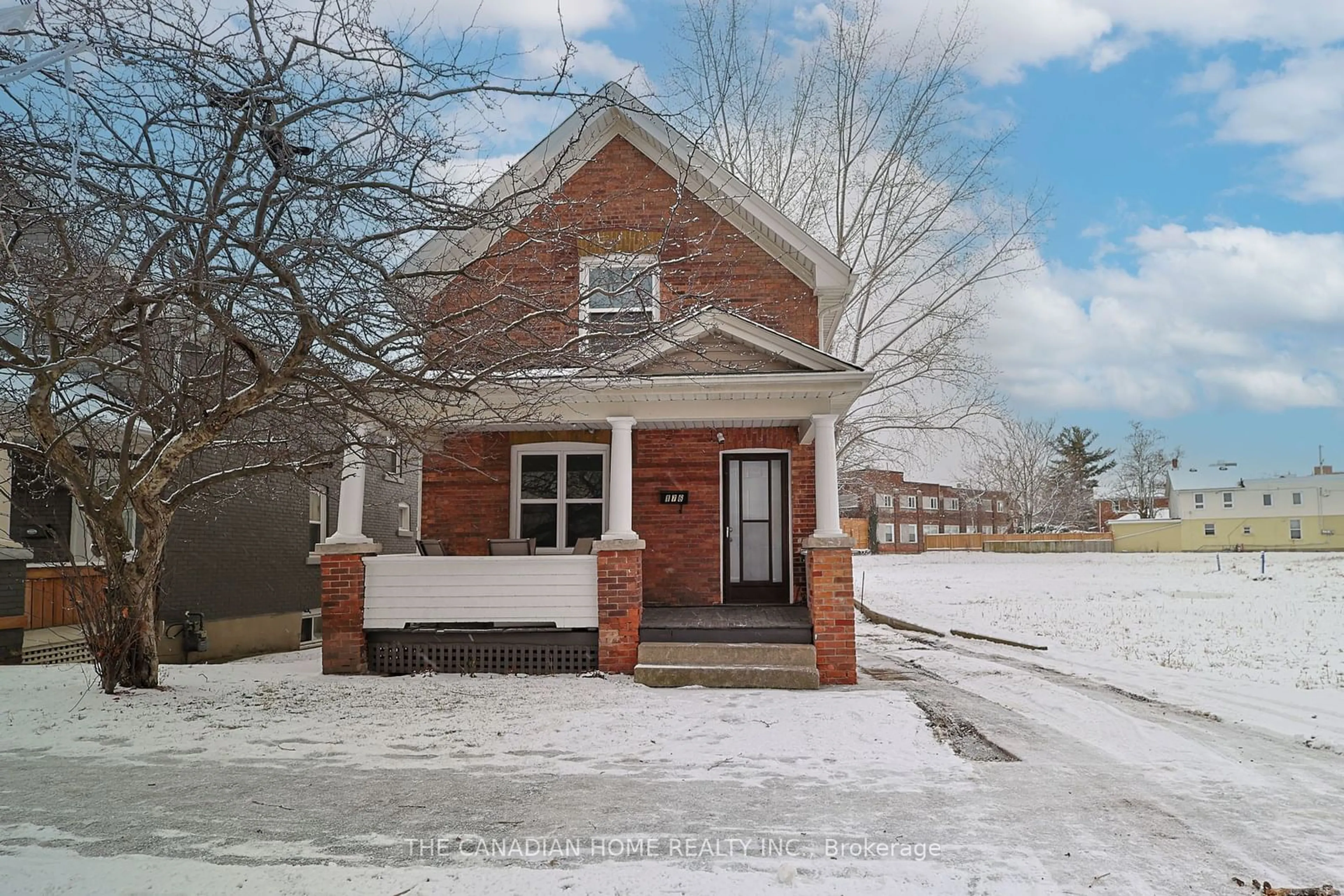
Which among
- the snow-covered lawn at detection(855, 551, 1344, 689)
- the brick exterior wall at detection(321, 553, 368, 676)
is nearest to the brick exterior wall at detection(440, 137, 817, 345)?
the brick exterior wall at detection(321, 553, 368, 676)

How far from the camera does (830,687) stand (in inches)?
352

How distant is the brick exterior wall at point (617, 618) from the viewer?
9.38 meters

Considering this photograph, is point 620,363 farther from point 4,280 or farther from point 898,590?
point 898,590

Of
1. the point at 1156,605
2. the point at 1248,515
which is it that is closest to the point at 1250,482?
the point at 1248,515

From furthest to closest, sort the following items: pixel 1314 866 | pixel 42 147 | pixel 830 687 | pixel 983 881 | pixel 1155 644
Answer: pixel 1155 644 < pixel 830 687 < pixel 42 147 < pixel 1314 866 < pixel 983 881

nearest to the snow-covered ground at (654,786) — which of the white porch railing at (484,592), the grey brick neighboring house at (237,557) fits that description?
the white porch railing at (484,592)

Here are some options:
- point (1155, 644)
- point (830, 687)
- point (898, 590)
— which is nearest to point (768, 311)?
point (830, 687)

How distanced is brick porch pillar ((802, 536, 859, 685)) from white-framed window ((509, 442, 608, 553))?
3.33 metres

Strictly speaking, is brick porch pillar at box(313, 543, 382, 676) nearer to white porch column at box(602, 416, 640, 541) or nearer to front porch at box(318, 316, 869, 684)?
front porch at box(318, 316, 869, 684)

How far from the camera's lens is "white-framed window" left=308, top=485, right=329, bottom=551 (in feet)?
58.7

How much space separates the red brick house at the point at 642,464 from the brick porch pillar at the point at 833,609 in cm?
2

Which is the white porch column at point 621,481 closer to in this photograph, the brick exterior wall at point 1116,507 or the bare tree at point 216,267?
the bare tree at point 216,267

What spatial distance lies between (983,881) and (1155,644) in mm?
11964

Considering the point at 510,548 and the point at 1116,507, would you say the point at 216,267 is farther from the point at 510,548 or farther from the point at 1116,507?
the point at 1116,507
